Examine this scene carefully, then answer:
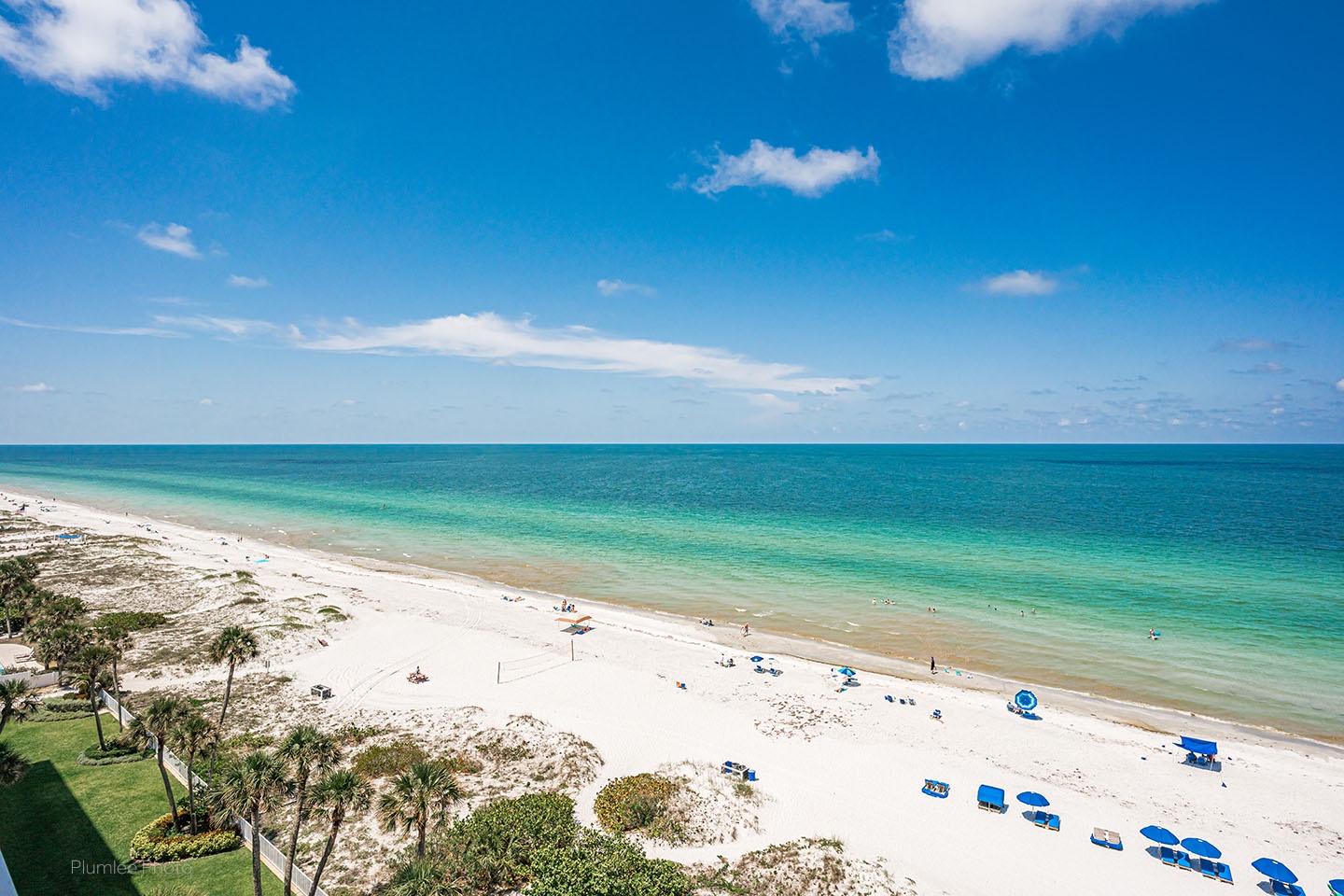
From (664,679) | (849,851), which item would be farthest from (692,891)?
(664,679)

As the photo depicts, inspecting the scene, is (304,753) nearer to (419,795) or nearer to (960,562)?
(419,795)

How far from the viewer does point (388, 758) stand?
100ft

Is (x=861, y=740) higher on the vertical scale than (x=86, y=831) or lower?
lower

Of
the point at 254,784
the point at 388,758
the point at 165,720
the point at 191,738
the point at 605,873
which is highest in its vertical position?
the point at 254,784

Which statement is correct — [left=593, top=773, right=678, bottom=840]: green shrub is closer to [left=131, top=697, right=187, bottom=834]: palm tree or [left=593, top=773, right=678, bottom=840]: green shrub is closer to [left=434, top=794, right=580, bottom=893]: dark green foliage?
[left=434, top=794, right=580, bottom=893]: dark green foliage

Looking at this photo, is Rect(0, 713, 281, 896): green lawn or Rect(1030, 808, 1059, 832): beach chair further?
Rect(1030, 808, 1059, 832): beach chair

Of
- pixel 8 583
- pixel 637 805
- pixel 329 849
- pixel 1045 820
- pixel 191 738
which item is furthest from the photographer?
pixel 8 583

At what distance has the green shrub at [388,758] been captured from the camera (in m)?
29.6

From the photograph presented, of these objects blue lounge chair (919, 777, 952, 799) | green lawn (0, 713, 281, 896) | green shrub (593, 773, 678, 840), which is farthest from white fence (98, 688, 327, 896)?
blue lounge chair (919, 777, 952, 799)

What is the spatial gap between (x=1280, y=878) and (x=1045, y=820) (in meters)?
7.83

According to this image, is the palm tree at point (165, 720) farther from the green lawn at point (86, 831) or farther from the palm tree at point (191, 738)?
the green lawn at point (86, 831)

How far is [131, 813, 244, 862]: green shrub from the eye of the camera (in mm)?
23281

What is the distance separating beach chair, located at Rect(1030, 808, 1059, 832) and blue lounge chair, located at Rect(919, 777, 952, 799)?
373cm

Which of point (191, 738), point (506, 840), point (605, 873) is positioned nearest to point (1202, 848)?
point (605, 873)
